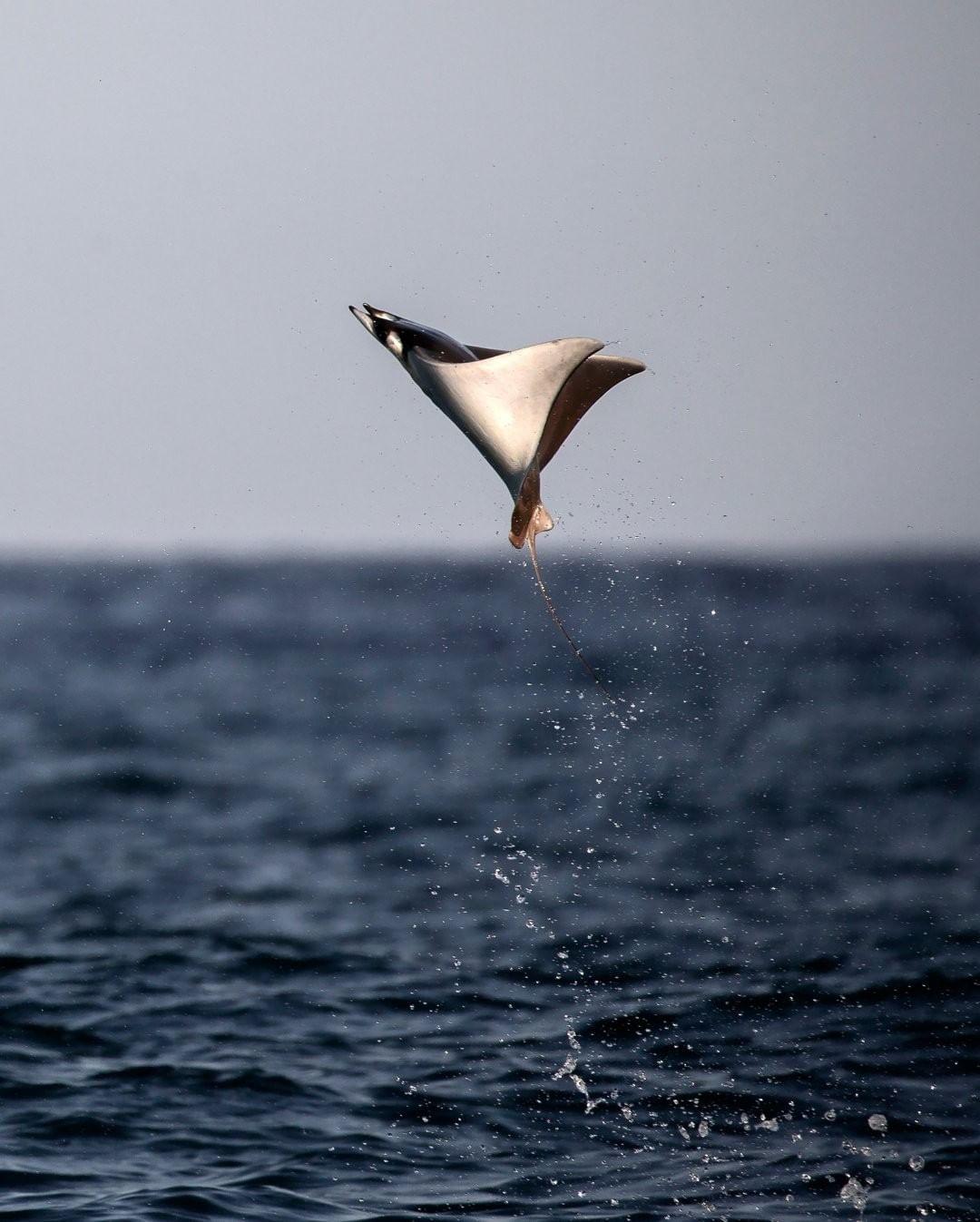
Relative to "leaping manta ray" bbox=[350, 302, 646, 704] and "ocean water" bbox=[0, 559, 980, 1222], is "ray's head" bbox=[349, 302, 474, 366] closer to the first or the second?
"leaping manta ray" bbox=[350, 302, 646, 704]

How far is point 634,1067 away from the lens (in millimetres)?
9680

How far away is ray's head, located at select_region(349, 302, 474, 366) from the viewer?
6297 millimetres

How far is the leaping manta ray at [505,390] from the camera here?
5918 mm

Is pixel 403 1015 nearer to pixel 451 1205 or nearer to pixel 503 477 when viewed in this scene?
pixel 451 1205

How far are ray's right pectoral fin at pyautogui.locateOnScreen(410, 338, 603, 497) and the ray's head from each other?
0.18 meters

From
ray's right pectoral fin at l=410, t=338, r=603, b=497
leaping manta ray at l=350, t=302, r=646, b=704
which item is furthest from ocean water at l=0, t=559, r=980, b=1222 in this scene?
ray's right pectoral fin at l=410, t=338, r=603, b=497

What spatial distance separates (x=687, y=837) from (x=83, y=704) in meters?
21.8

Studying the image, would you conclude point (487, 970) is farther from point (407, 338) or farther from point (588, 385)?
point (407, 338)

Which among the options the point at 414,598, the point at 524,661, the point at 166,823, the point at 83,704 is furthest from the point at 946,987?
the point at 414,598

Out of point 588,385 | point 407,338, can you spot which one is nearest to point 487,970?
point 588,385

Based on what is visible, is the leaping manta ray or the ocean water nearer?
the leaping manta ray

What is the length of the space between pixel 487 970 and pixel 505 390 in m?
7.05

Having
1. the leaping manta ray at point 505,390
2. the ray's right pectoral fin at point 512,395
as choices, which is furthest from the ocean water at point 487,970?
the ray's right pectoral fin at point 512,395

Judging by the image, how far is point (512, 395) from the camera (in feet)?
19.6
